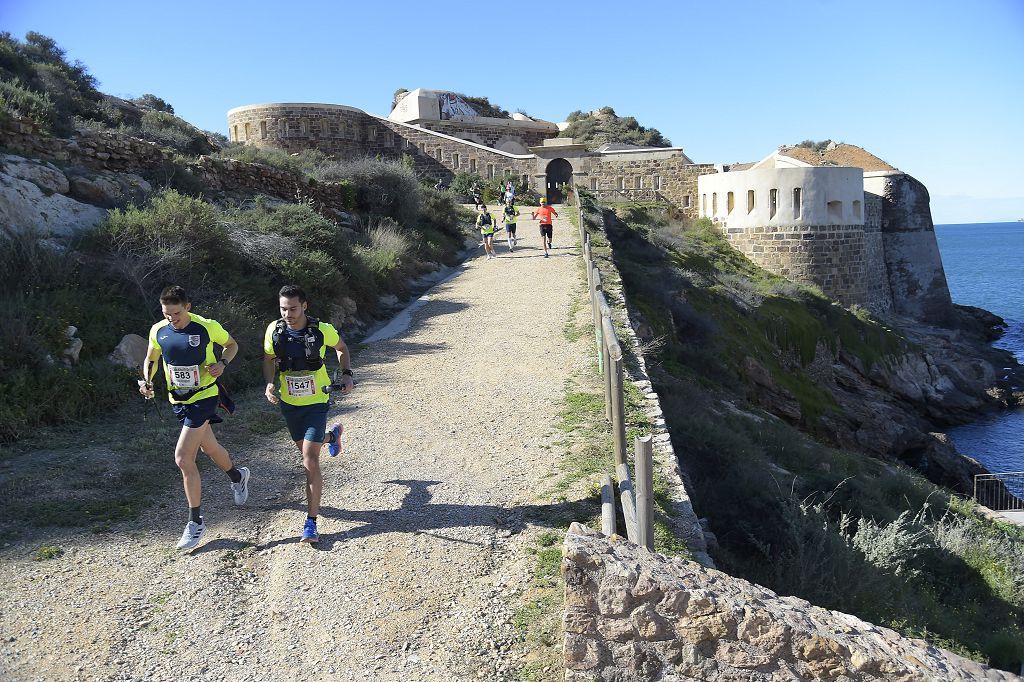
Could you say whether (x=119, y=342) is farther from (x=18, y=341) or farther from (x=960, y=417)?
(x=960, y=417)

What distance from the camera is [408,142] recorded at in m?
36.8

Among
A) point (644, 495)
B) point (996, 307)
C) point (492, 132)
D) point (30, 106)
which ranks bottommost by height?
point (996, 307)

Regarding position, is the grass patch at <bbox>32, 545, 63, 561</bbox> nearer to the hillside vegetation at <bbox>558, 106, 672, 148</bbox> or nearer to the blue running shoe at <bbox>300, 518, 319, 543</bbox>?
the blue running shoe at <bbox>300, 518, 319, 543</bbox>

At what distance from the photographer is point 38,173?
1134 cm

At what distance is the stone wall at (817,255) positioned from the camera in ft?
100

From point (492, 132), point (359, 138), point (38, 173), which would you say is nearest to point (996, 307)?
point (492, 132)

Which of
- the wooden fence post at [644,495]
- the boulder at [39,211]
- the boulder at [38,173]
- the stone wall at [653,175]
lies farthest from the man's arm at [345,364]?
the stone wall at [653,175]

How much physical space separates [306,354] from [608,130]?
54388 millimetres

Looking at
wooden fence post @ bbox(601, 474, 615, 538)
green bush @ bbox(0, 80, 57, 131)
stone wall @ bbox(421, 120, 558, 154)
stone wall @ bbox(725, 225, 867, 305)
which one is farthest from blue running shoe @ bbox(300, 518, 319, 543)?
stone wall @ bbox(421, 120, 558, 154)

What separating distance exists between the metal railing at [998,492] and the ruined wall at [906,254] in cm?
1966

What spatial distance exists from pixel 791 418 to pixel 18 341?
1512 cm

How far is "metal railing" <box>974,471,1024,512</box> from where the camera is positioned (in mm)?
16312

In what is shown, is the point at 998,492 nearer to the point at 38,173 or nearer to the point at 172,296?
the point at 172,296

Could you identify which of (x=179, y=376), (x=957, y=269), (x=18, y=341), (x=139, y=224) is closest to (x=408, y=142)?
(x=139, y=224)
